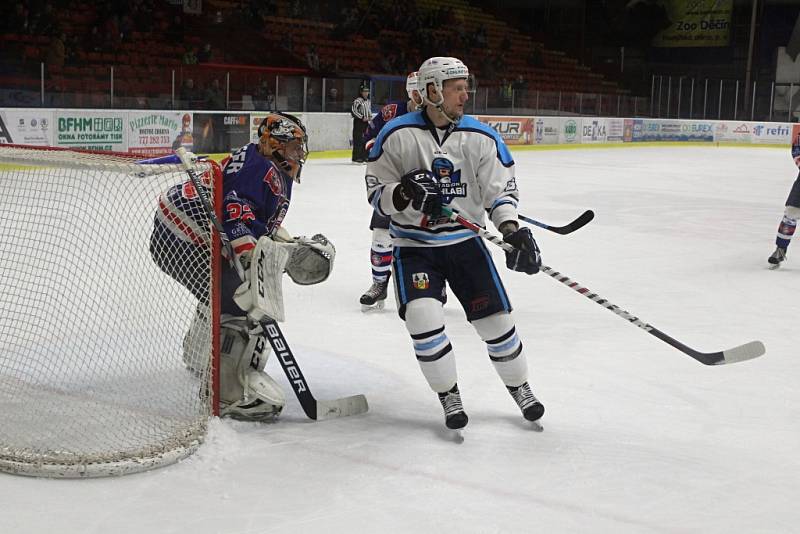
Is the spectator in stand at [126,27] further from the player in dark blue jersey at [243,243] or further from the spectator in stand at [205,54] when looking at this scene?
the player in dark blue jersey at [243,243]

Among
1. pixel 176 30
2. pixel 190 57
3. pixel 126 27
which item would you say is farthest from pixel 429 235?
pixel 176 30

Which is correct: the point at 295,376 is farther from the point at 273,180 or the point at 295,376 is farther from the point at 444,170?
the point at 444,170

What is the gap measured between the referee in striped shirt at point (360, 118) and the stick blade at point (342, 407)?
9316 millimetres

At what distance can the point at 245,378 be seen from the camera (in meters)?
2.79

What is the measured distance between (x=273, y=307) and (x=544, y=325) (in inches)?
77.0

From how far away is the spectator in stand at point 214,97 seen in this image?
11.2 meters

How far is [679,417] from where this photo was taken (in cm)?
303

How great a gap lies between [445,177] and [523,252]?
33 cm

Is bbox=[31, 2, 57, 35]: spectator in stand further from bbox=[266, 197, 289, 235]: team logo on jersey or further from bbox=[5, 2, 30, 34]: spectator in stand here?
bbox=[266, 197, 289, 235]: team logo on jersey

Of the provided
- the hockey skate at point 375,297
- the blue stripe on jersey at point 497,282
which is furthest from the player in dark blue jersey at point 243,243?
the hockey skate at point 375,297

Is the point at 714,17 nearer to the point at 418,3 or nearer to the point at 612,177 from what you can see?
the point at 418,3

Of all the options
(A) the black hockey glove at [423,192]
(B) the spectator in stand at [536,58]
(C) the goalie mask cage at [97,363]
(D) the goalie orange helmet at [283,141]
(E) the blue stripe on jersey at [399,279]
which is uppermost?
(B) the spectator in stand at [536,58]

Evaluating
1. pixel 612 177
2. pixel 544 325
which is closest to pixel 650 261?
pixel 544 325

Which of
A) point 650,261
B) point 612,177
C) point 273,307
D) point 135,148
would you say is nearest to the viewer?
point 273,307
